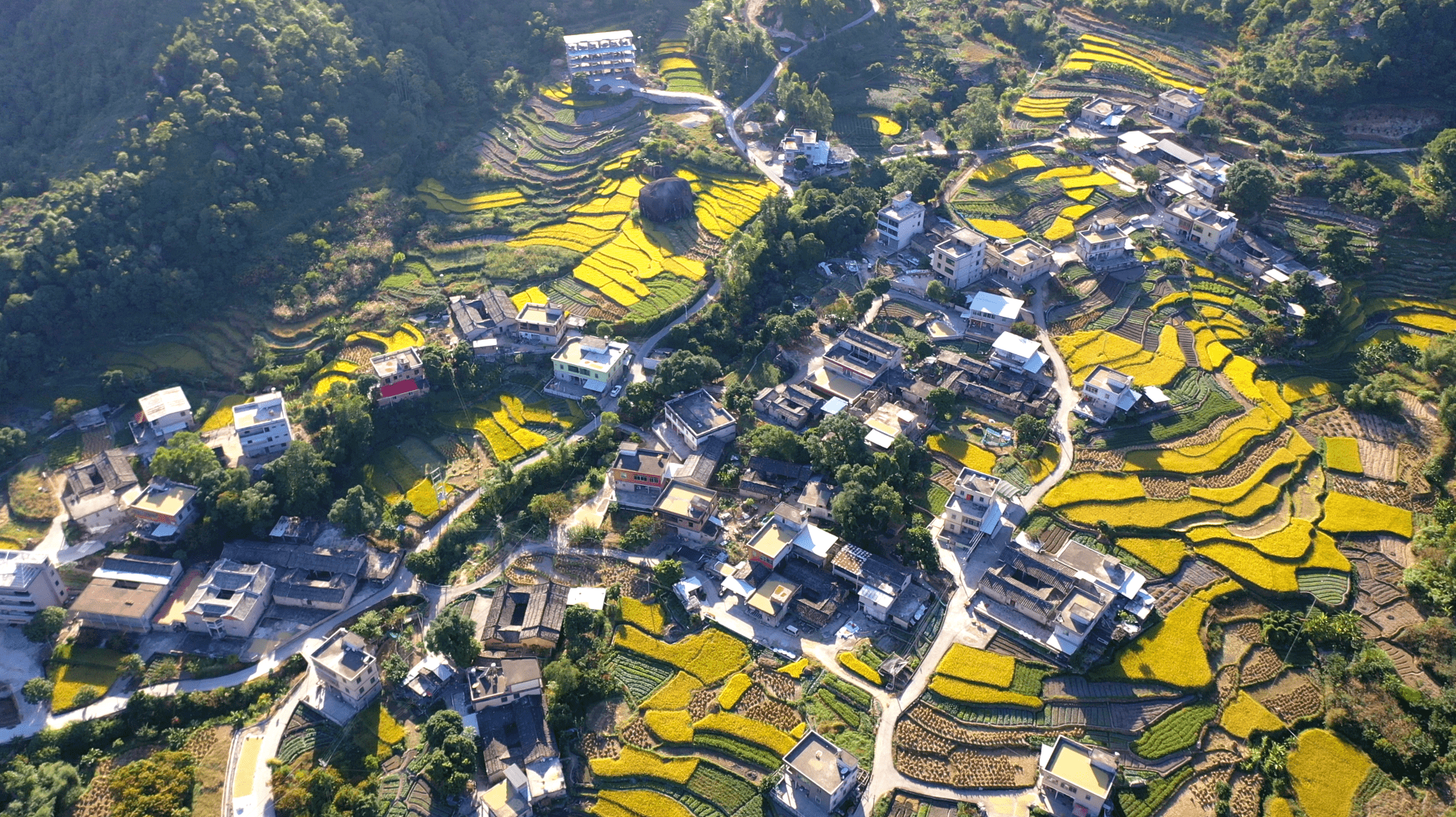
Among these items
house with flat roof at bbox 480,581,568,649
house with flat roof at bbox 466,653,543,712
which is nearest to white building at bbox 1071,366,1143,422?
house with flat roof at bbox 480,581,568,649

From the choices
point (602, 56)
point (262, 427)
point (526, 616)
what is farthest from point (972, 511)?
point (602, 56)

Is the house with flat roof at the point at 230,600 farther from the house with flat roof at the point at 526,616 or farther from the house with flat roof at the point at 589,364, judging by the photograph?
the house with flat roof at the point at 589,364

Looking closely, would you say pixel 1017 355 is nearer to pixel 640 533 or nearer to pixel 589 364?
pixel 640 533

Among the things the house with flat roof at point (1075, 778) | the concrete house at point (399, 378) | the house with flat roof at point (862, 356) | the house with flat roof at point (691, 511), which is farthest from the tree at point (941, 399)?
the concrete house at point (399, 378)

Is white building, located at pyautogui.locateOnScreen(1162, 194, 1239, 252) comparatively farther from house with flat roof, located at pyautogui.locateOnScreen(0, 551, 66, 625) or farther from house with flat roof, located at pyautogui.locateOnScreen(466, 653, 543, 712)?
house with flat roof, located at pyautogui.locateOnScreen(0, 551, 66, 625)

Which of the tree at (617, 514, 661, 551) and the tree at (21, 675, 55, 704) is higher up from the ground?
the tree at (617, 514, 661, 551)

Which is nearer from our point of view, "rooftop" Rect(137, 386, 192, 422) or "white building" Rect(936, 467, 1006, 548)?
A: "white building" Rect(936, 467, 1006, 548)

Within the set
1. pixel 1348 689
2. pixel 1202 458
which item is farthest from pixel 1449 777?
pixel 1202 458
